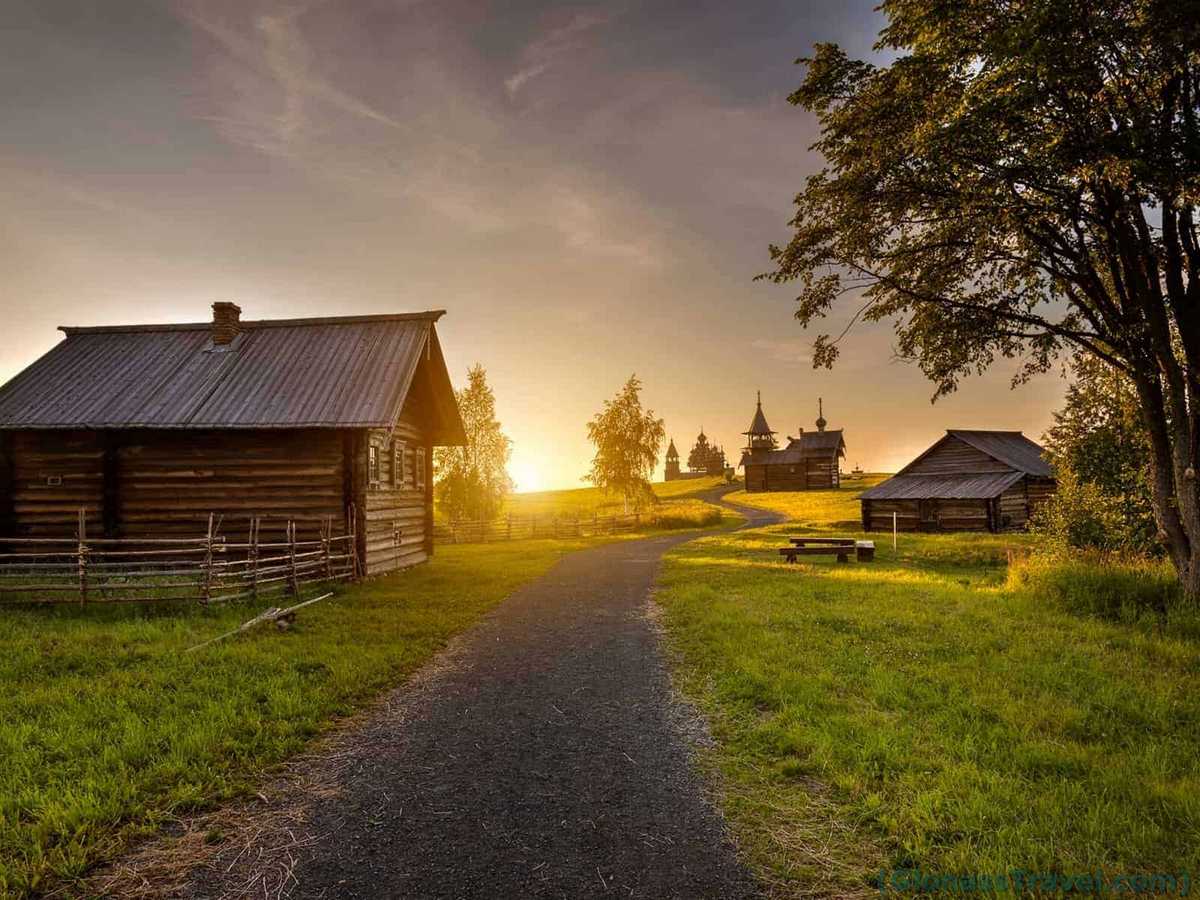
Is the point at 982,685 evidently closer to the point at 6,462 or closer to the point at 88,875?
the point at 88,875

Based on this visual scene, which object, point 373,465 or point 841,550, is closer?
point 373,465

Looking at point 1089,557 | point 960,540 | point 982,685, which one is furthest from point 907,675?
point 960,540

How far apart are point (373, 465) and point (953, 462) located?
35801 mm

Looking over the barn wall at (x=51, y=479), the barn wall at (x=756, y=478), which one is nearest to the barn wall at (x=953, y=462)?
the barn wall at (x=756, y=478)

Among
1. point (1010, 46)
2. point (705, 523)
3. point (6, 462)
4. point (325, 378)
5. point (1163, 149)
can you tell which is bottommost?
point (705, 523)

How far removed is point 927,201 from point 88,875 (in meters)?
14.5

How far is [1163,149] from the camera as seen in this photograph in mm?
8625

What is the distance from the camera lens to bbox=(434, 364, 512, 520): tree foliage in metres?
38.0

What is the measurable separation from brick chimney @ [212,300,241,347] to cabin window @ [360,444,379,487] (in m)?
7.51

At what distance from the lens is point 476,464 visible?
38969 mm

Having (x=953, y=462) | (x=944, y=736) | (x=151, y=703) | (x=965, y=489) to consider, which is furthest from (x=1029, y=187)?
(x=953, y=462)

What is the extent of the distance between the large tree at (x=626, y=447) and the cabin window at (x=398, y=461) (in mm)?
24827

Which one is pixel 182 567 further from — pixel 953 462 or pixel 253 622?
pixel 953 462

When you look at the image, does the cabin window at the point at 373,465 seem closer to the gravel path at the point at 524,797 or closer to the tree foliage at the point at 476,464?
the gravel path at the point at 524,797
